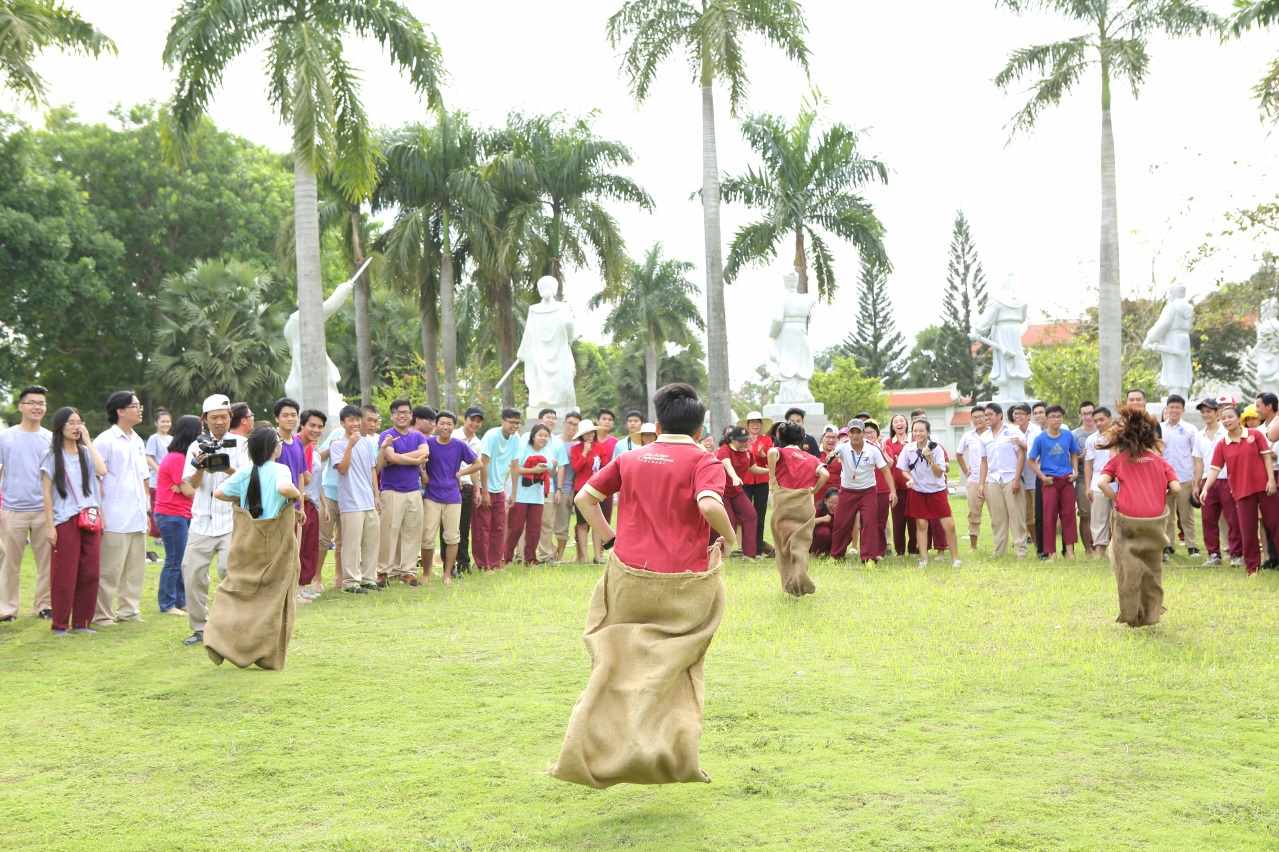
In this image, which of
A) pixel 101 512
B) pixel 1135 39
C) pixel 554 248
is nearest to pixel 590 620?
pixel 101 512

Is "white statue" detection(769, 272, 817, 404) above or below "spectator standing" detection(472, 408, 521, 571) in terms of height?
above

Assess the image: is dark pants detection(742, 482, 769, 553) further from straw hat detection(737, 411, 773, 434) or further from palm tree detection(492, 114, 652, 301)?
palm tree detection(492, 114, 652, 301)

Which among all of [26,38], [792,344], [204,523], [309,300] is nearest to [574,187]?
[792,344]

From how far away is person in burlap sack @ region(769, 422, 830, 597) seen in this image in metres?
10.3

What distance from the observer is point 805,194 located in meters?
29.8

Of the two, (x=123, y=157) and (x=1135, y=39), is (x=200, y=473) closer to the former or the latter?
(x=1135, y=39)

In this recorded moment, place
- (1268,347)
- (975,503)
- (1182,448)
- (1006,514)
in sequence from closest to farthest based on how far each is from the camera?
(1182,448), (1006,514), (975,503), (1268,347)

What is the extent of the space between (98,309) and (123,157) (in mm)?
4874

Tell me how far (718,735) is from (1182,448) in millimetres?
9486

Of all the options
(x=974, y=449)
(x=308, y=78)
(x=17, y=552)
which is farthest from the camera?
(x=308, y=78)

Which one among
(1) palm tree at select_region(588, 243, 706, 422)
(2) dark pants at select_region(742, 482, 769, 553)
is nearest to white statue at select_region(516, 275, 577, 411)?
(2) dark pants at select_region(742, 482, 769, 553)

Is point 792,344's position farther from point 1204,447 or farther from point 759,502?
point 1204,447

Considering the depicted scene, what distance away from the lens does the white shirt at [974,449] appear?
13.7 metres

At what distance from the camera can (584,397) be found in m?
50.6
